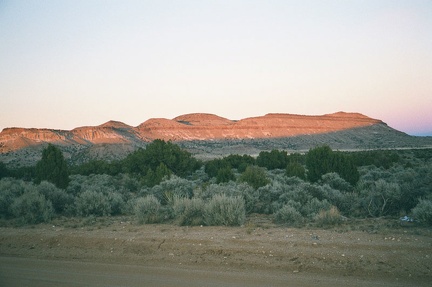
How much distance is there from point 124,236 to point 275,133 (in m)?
134

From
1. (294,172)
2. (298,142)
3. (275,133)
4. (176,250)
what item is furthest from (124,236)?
(275,133)

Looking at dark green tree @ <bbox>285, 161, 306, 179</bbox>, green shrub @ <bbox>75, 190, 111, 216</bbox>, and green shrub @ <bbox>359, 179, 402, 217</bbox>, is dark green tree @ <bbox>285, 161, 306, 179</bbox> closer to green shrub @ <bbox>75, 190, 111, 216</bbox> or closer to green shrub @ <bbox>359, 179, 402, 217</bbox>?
green shrub @ <bbox>359, 179, 402, 217</bbox>

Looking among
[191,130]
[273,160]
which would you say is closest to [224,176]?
[273,160]

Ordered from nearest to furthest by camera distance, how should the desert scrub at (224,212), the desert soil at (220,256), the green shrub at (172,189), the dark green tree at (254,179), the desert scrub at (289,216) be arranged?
the desert soil at (220,256), the desert scrub at (224,212), the desert scrub at (289,216), the green shrub at (172,189), the dark green tree at (254,179)

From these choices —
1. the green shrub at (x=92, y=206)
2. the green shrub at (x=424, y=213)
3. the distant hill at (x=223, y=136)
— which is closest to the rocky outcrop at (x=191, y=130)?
the distant hill at (x=223, y=136)

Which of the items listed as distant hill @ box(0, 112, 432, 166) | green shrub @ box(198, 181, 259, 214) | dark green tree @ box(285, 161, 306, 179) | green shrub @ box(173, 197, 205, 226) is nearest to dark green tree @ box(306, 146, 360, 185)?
dark green tree @ box(285, 161, 306, 179)

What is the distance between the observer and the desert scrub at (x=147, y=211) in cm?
1351

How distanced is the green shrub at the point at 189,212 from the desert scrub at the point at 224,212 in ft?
1.06

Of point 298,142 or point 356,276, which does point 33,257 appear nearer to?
point 356,276

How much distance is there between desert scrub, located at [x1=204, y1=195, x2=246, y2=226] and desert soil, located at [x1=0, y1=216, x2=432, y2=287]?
457mm

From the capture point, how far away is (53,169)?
2291 cm

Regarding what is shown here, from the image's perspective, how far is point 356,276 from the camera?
7.68m

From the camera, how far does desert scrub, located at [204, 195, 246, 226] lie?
12.5m

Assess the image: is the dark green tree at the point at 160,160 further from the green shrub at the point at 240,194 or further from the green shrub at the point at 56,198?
the green shrub at the point at 240,194
